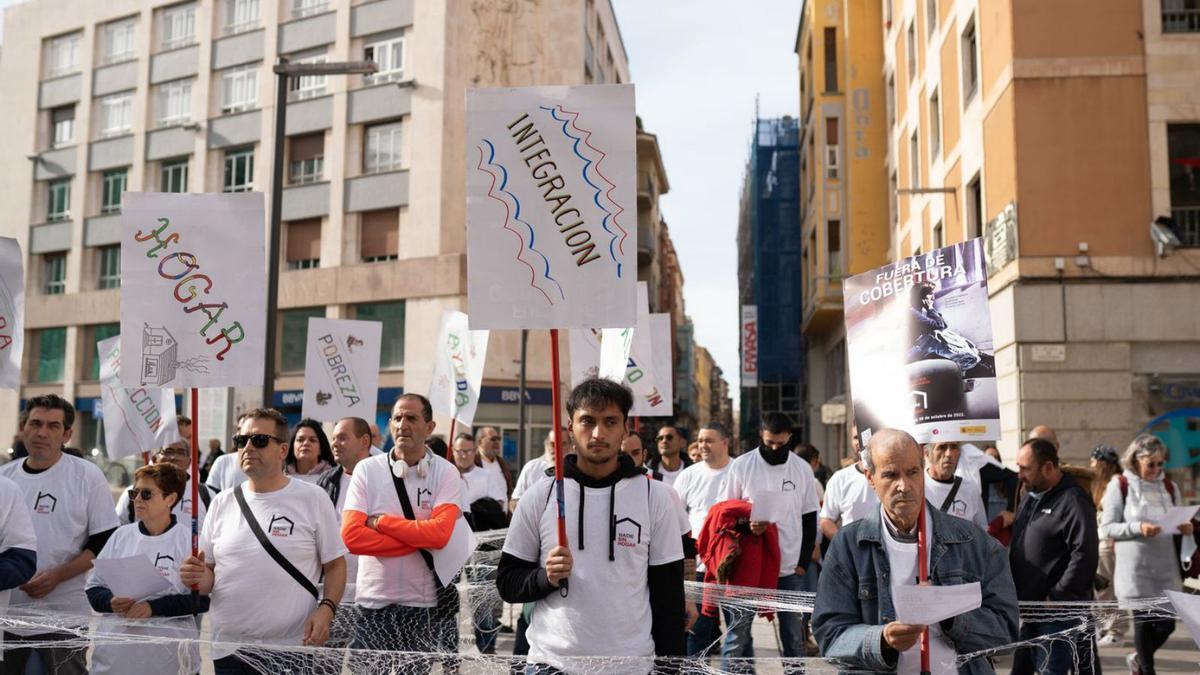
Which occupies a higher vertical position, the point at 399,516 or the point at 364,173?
the point at 364,173

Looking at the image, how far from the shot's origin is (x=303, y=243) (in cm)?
3844

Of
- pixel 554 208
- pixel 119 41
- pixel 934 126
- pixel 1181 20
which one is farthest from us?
pixel 119 41

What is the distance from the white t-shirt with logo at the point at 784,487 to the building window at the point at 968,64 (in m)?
15.1

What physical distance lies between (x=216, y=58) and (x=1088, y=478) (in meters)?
38.6

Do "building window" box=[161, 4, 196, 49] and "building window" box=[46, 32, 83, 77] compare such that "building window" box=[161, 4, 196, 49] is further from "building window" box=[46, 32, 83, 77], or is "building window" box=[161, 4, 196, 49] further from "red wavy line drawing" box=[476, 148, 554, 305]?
"red wavy line drawing" box=[476, 148, 554, 305]

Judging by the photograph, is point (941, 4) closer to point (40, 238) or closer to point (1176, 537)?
point (1176, 537)

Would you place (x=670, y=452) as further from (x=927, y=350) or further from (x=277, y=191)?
(x=927, y=350)

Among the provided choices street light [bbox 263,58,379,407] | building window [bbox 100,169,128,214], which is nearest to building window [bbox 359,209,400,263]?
building window [bbox 100,169,128,214]

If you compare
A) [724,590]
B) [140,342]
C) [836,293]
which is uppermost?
[836,293]

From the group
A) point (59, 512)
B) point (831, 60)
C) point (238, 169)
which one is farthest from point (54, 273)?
point (59, 512)

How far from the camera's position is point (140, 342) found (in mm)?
5395

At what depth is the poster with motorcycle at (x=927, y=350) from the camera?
16.3ft

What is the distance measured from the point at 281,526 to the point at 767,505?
379 cm

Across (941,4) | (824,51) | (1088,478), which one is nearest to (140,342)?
(1088,478)
